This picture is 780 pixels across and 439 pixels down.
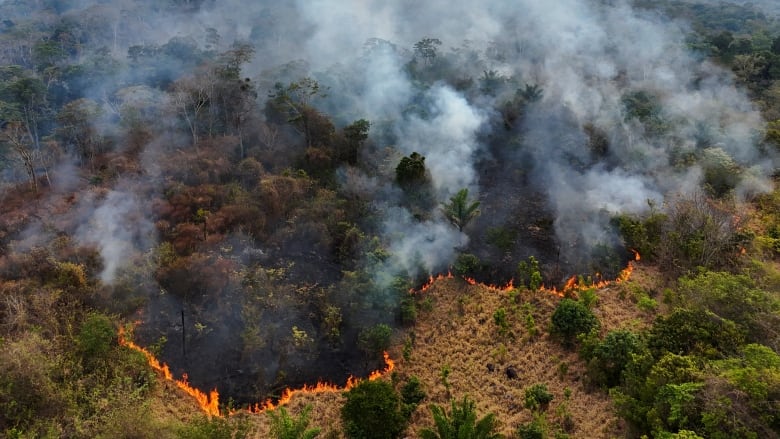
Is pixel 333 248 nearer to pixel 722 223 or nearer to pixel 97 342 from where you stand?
pixel 97 342

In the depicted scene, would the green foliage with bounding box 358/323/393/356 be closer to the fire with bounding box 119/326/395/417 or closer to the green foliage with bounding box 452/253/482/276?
the fire with bounding box 119/326/395/417

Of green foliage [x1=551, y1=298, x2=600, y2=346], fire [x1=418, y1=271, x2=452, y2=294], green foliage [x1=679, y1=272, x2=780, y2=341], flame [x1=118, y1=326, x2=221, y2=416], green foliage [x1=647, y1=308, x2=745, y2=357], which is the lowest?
flame [x1=118, y1=326, x2=221, y2=416]

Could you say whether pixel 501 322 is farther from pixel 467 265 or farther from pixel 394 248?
pixel 394 248

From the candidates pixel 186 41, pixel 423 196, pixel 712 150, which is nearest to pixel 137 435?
pixel 423 196

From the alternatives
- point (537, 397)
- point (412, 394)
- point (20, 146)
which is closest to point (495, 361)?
point (537, 397)

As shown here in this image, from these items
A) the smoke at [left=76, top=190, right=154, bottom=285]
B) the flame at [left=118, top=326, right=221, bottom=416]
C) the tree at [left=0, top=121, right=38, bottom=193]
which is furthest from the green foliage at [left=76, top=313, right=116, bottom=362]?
the tree at [left=0, top=121, right=38, bottom=193]

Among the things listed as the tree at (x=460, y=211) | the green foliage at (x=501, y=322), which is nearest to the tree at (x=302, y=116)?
the tree at (x=460, y=211)
